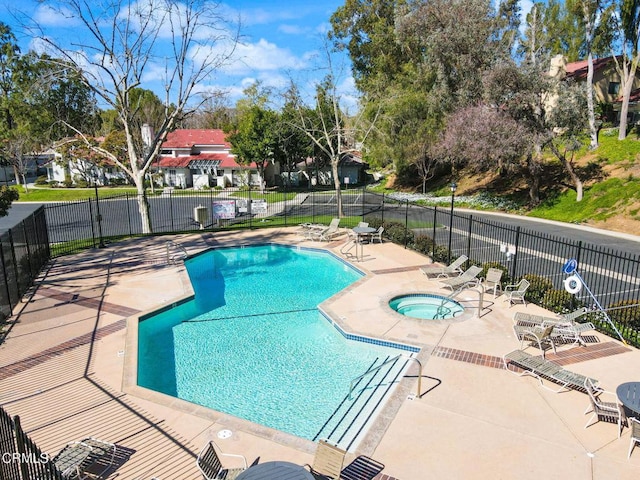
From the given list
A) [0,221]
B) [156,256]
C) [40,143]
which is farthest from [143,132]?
[156,256]

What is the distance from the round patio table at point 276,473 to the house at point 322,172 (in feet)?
167

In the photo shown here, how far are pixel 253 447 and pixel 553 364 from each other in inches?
245

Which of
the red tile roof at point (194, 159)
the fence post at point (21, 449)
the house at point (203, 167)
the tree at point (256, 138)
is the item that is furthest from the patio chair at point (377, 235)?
the red tile roof at point (194, 159)

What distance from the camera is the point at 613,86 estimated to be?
150ft

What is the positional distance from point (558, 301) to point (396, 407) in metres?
7.13

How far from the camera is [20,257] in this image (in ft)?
45.5

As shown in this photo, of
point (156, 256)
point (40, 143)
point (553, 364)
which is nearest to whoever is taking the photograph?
point (553, 364)

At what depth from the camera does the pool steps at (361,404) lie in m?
7.53

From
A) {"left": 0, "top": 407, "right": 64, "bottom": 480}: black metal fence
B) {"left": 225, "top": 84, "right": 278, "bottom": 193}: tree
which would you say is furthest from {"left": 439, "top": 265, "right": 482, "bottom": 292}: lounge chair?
{"left": 225, "top": 84, "right": 278, "bottom": 193}: tree

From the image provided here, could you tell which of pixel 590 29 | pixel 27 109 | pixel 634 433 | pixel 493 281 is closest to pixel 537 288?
pixel 493 281

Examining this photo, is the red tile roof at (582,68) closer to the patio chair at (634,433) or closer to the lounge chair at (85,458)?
the patio chair at (634,433)

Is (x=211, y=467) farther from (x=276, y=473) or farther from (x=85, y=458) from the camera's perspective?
(x=85, y=458)

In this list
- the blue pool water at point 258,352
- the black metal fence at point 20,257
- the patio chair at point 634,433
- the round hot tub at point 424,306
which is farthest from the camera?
the round hot tub at point 424,306

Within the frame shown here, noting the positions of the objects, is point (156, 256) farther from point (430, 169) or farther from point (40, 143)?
point (40, 143)
